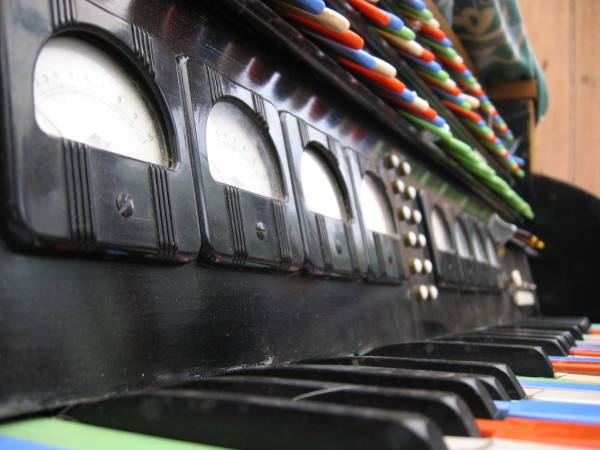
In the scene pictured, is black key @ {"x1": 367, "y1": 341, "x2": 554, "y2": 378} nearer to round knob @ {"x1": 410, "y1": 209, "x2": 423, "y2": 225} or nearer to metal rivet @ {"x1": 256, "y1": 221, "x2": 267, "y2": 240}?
metal rivet @ {"x1": 256, "y1": 221, "x2": 267, "y2": 240}

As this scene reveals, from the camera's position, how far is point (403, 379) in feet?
2.20

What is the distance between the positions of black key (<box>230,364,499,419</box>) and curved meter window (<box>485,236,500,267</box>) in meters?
1.81

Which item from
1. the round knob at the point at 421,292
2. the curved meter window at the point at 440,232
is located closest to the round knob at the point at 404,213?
the round knob at the point at 421,292

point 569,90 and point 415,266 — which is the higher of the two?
point 569,90

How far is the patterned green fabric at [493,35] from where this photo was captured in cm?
255

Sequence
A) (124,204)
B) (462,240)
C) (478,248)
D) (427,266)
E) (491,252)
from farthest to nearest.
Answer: (491,252) → (478,248) → (462,240) → (427,266) → (124,204)

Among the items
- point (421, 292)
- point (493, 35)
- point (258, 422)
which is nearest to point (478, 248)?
point (421, 292)

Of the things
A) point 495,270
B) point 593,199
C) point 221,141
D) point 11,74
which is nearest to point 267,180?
point 221,141

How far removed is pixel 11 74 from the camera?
0.54 metres

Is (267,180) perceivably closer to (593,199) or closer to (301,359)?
(301,359)

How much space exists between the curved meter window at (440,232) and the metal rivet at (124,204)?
125 cm

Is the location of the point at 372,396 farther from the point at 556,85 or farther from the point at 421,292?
the point at 556,85

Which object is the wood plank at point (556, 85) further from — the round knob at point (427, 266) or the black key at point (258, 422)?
the black key at point (258, 422)

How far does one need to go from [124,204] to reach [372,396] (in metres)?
0.30
